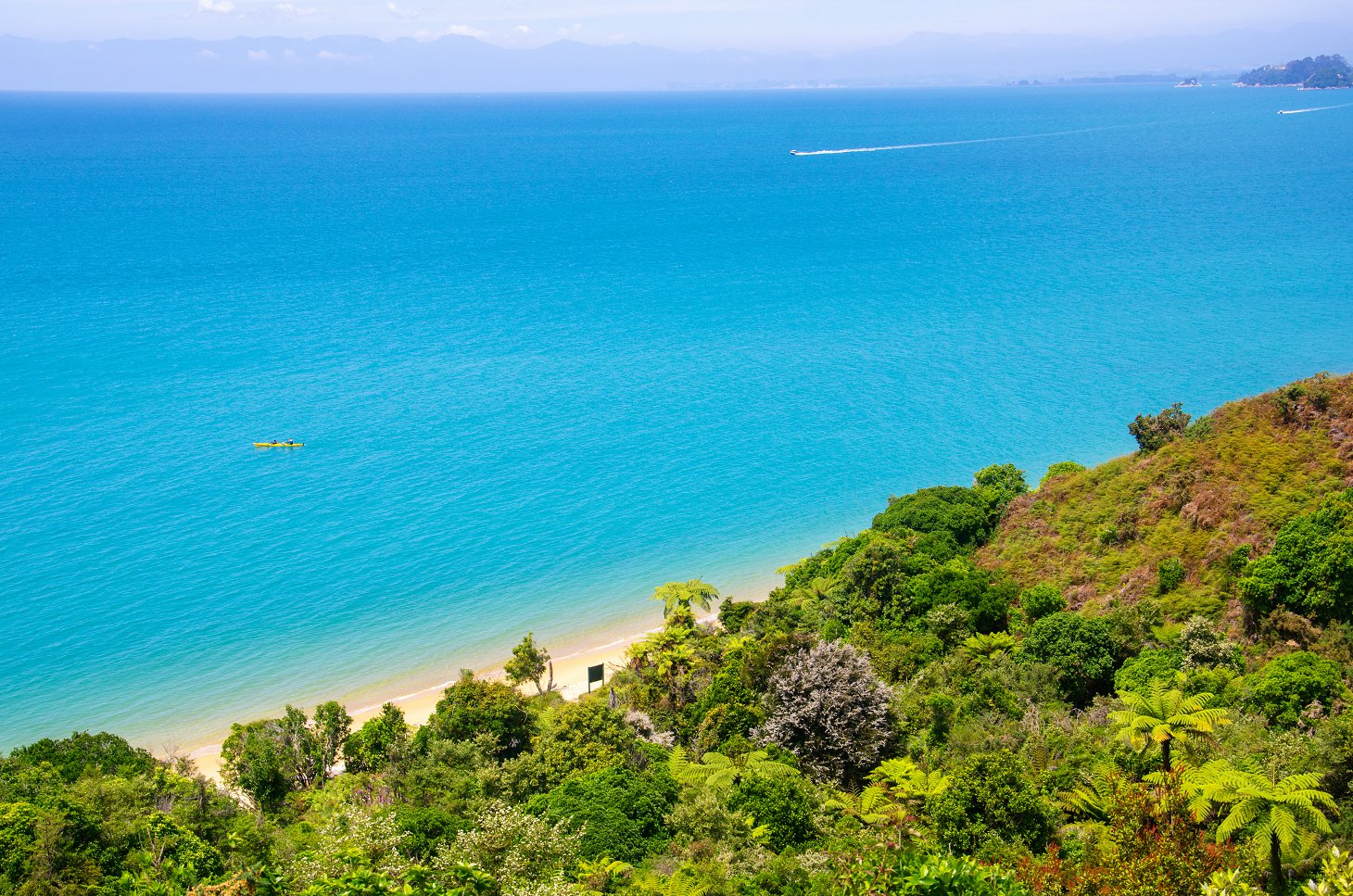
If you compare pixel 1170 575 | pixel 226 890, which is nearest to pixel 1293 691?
pixel 1170 575

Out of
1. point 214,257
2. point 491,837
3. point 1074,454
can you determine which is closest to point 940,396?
point 1074,454

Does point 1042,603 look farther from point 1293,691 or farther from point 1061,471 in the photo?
point 1061,471

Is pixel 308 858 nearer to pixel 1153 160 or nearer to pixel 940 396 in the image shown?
pixel 940 396

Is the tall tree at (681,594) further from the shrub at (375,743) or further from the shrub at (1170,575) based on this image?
the shrub at (1170,575)

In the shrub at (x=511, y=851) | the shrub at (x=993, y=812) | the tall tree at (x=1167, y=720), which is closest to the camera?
the shrub at (x=511, y=851)

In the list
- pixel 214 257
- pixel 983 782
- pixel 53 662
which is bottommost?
pixel 53 662

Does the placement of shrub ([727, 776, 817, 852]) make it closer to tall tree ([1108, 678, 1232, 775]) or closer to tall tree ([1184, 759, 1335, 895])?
tall tree ([1108, 678, 1232, 775])

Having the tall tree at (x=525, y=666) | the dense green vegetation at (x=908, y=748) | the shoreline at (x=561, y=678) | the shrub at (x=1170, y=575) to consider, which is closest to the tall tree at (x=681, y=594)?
the dense green vegetation at (x=908, y=748)
